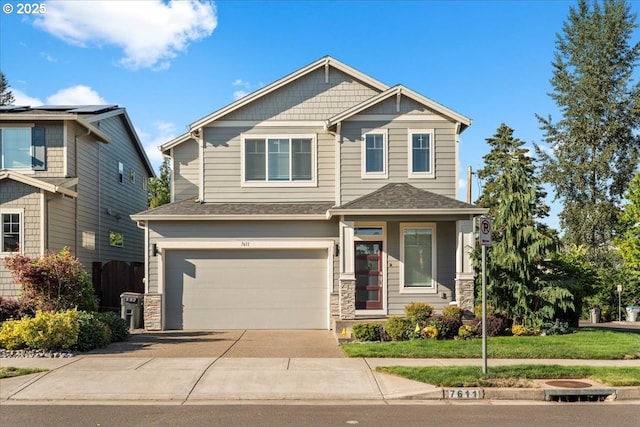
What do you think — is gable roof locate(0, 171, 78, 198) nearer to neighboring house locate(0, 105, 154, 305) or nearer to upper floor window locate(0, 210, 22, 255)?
neighboring house locate(0, 105, 154, 305)

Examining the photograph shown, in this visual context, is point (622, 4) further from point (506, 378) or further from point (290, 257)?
point (506, 378)

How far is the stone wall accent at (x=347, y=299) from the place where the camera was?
16938mm

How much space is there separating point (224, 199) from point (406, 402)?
1145 cm

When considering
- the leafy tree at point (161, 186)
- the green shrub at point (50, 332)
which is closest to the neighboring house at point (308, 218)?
the green shrub at point (50, 332)

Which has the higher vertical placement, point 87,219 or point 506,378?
point 87,219

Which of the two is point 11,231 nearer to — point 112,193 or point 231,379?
point 112,193

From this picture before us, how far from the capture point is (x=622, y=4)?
3534 cm

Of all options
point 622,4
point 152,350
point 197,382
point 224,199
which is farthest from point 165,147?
point 622,4

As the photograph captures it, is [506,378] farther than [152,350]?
No

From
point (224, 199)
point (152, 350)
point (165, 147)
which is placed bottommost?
point (152, 350)

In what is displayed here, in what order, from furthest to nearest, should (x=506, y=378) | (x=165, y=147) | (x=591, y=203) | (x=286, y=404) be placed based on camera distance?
(x=591, y=203), (x=165, y=147), (x=506, y=378), (x=286, y=404)

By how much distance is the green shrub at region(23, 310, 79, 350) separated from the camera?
1319 cm

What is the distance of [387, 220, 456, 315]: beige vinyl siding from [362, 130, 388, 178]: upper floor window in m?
1.81

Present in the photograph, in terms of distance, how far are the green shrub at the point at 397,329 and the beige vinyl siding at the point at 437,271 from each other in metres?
2.39
